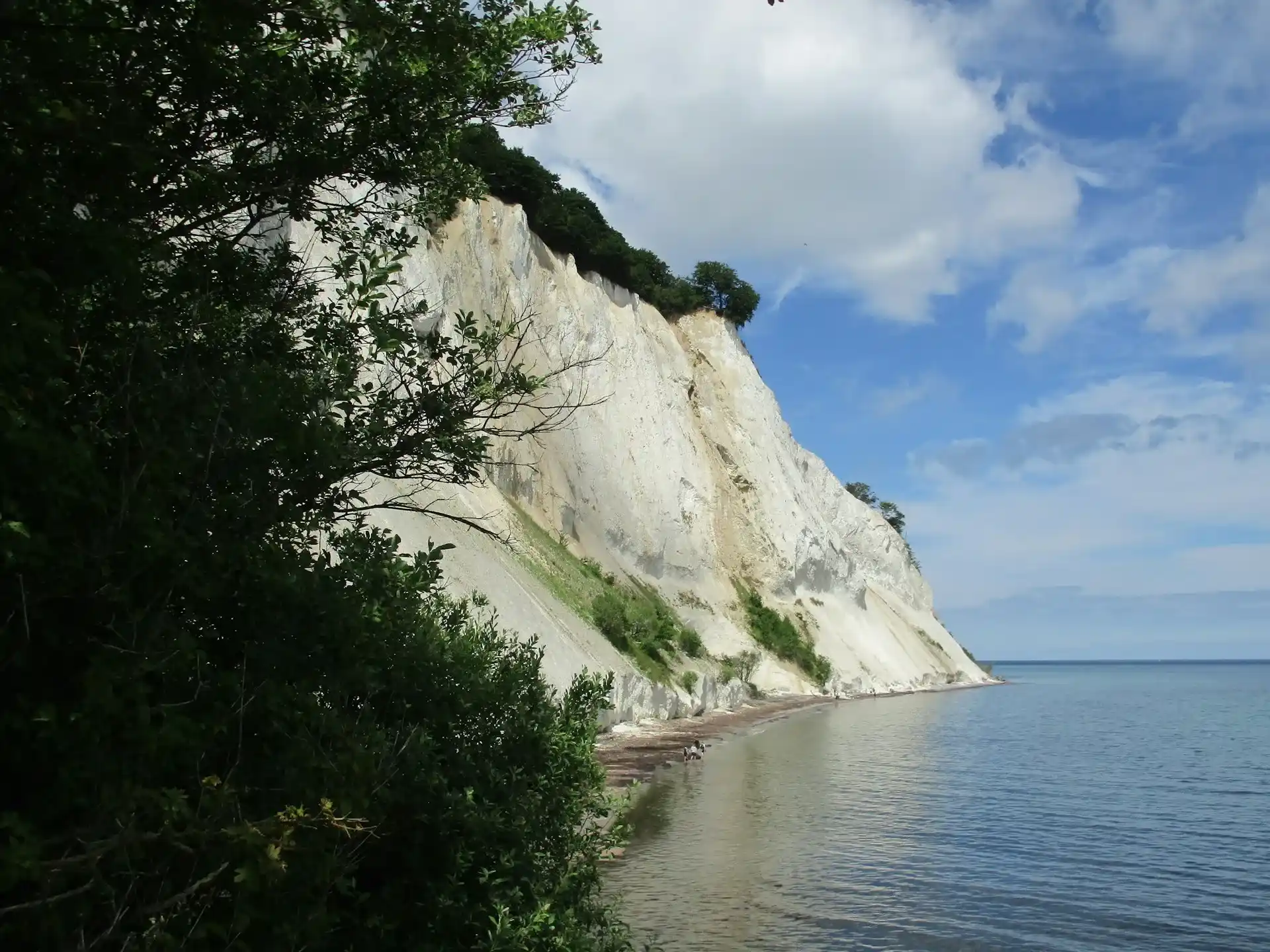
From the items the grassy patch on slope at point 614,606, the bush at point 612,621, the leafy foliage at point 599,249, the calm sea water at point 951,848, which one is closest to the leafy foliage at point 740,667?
the grassy patch on slope at point 614,606

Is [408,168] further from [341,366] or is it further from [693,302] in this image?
[693,302]

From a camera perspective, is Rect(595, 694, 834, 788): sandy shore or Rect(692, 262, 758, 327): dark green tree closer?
Rect(595, 694, 834, 788): sandy shore

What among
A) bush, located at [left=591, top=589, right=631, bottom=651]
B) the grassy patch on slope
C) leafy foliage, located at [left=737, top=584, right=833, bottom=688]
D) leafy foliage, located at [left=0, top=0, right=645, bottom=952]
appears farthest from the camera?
leafy foliage, located at [left=737, top=584, right=833, bottom=688]

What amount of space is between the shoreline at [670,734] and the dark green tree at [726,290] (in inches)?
992

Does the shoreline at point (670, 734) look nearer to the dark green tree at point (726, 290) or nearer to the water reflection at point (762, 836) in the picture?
the water reflection at point (762, 836)

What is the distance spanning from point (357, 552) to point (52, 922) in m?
2.85

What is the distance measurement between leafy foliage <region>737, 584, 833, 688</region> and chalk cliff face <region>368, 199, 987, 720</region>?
0.90 metres

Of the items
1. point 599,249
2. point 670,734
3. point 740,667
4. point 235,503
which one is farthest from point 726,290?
point 235,503

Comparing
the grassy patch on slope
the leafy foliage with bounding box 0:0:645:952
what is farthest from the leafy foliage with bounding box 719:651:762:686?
the leafy foliage with bounding box 0:0:645:952

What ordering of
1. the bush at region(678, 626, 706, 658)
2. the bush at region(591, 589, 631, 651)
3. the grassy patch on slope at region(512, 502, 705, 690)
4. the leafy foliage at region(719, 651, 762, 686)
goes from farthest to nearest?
the leafy foliage at region(719, 651, 762, 686), the bush at region(678, 626, 706, 658), the bush at region(591, 589, 631, 651), the grassy patch on slope at region(512, 502, 705, 690)

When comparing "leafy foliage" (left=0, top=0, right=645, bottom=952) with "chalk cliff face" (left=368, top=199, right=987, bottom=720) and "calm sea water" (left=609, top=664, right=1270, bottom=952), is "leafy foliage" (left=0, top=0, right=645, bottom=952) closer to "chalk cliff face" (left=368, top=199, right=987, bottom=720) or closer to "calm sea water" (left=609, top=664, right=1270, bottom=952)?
"calm sea water" (left=609, top=664, right=1270, bottom=952)

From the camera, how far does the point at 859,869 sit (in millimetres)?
19234

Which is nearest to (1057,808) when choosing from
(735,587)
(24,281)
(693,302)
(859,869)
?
(859,869)

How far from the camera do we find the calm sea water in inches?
611
